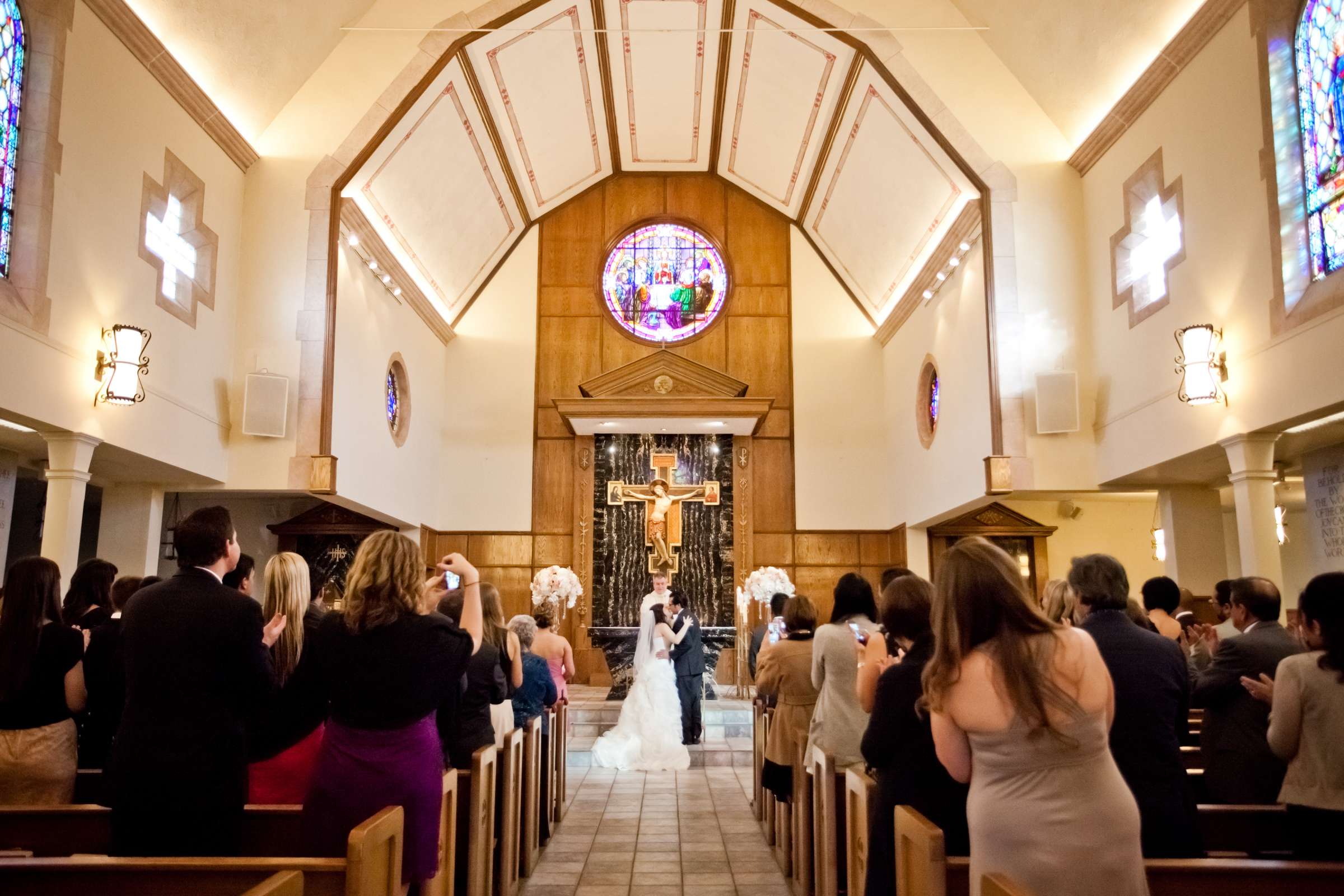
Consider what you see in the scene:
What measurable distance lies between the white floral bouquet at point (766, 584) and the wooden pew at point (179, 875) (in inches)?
368

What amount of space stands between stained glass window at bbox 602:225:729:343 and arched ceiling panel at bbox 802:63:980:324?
4.84 ft

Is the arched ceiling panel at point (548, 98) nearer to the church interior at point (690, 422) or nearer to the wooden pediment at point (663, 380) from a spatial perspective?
the church interior at point (690, 422)

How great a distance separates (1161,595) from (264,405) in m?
7.06

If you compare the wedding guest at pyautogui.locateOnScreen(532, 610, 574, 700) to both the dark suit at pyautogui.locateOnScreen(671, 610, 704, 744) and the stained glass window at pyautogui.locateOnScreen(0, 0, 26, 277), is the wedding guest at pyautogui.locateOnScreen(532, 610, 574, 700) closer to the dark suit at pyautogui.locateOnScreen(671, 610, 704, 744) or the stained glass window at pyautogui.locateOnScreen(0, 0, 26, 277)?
the dark suit at pyautogui.locateOnScreen(671, 610, 704, 744)

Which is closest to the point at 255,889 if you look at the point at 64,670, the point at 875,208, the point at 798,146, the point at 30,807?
the point at 30,807

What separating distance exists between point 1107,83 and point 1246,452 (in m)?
3.35

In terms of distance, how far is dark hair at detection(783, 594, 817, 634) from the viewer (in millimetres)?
4727

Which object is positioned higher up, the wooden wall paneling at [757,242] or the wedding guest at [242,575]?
the wooden wall paneling at [757,242]

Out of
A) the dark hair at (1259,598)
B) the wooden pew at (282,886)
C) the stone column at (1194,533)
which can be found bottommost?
the wooden pew at (282,886)

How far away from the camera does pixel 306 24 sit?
340 inches

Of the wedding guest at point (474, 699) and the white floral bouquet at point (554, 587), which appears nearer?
the wedding guest at point (474, 699)

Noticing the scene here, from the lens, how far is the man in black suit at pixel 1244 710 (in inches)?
131

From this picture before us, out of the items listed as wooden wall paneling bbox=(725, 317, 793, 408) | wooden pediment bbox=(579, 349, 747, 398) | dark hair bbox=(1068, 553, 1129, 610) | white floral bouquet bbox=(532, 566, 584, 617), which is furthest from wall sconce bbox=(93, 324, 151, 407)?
wooden wall paneling bbox=(725, 317, 793, 408)

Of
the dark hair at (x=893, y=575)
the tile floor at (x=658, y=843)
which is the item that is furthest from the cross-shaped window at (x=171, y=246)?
the dark hair at (x=893, y=575)
